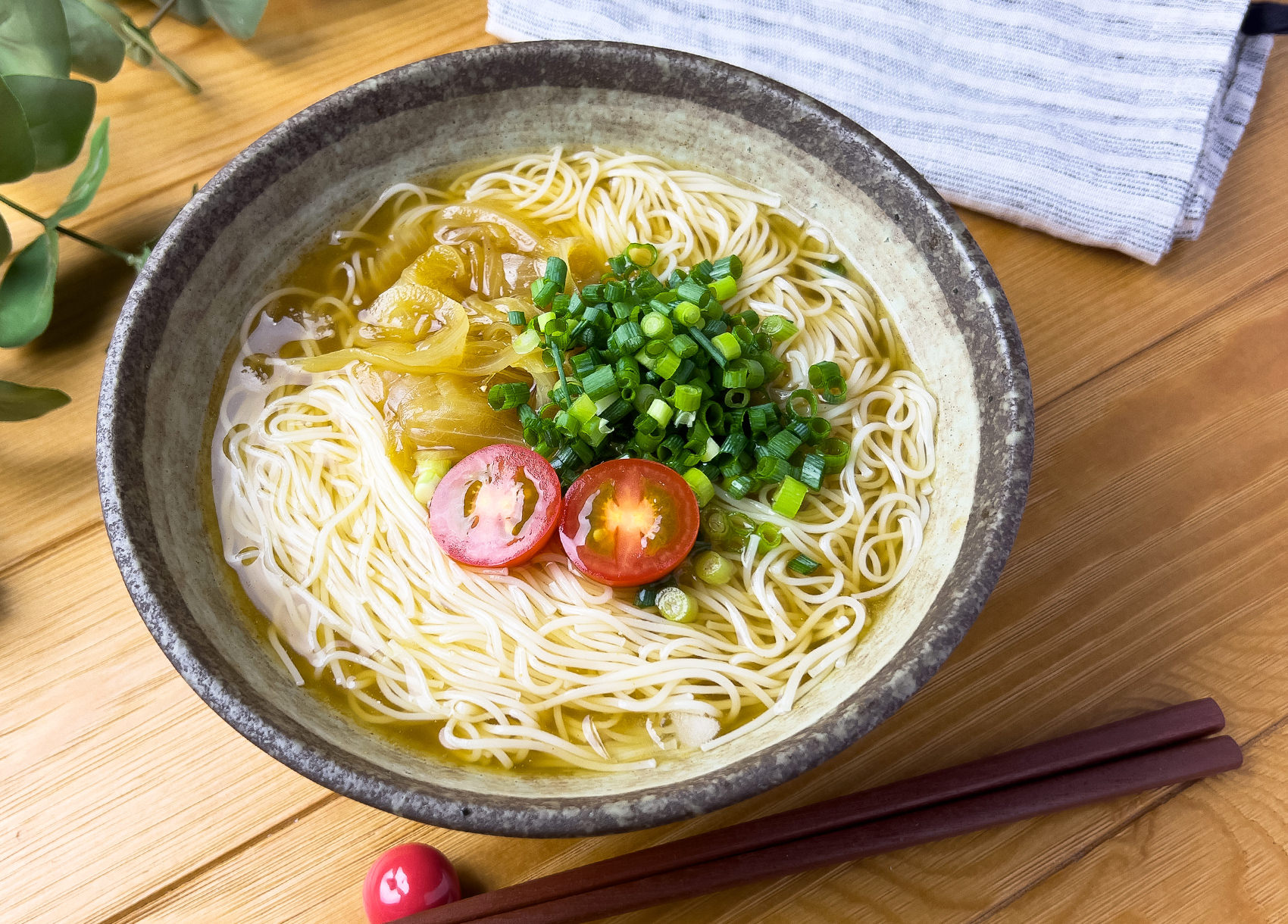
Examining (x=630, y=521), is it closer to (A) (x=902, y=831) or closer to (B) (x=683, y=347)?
(B) (x=683, y=347)

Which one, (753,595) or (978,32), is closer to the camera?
(753,595)

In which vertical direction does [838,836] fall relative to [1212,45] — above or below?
below

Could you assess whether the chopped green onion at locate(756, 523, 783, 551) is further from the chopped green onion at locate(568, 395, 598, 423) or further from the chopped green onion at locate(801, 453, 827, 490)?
the chopped green onion at locate(568, 395, 598, 423)

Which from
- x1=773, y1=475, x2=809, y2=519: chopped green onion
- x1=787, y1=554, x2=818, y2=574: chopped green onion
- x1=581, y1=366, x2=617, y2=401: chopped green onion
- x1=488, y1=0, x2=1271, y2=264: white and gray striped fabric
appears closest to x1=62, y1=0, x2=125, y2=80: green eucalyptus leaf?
x1=488, y1=0, x2=1271, y2=264: white and gray striped fabric

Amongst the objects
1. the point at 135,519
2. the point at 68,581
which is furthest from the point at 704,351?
the point at 68,581

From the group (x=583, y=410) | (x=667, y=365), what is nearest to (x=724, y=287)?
(x=667, y=365)

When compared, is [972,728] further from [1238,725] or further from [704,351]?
[704,351]

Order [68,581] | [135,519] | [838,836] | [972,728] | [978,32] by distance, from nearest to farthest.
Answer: [135,519], [838,836], [972,728], [68,581], [978,32]
